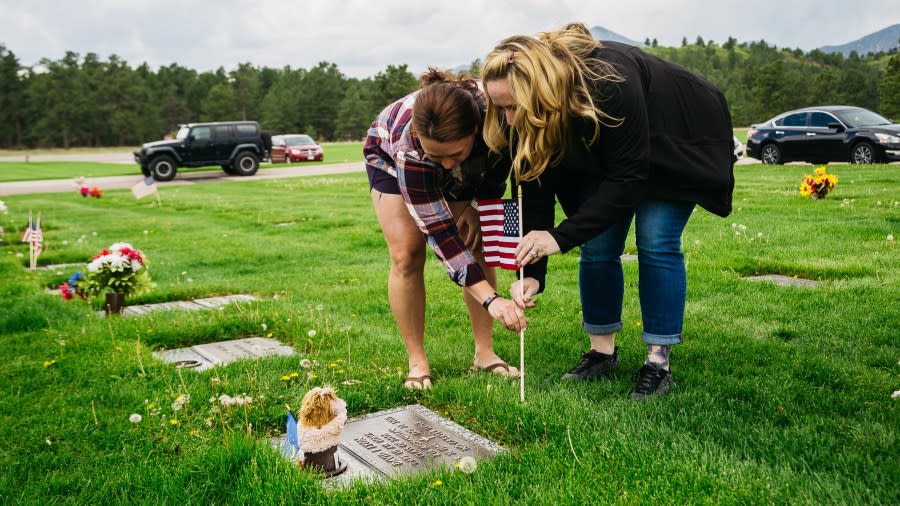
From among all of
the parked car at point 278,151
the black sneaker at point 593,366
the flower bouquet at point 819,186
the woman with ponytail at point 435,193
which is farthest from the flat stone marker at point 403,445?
the parked car at point 278,151

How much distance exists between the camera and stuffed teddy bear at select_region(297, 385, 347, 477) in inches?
93.9

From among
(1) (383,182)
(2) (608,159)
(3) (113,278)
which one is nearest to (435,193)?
(1) (383,182)

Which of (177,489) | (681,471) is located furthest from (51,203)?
(681,471)

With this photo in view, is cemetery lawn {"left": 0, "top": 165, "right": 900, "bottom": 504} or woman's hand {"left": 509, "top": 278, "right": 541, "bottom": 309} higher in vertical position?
woman's hand {"left": 509, "top": 278, "right": 541, "bottom": 309}

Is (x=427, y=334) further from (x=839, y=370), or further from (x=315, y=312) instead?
(x=839, y=370)

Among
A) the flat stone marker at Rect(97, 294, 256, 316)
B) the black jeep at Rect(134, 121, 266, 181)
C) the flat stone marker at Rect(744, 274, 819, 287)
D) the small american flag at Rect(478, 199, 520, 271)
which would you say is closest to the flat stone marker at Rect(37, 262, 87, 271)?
the flat stone marker at Rect(97, 294, 256, 316)

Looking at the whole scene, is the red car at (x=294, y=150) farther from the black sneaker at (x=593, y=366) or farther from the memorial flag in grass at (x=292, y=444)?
the memorial flag in grass at (x=292, y=444)

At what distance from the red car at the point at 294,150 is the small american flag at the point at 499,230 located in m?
31.3

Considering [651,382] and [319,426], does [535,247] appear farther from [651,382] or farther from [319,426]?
[319,426]

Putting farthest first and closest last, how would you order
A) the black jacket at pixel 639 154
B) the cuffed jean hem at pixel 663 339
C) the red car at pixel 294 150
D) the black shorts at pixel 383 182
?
the red car at pixel 294 150, the black shorts at pixel 383 182, the cuffed jean hem at pixel 663 339, the black jacket at pixel 639 154

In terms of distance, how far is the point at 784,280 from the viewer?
514 centimetres

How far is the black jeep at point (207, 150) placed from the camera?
2338 cm

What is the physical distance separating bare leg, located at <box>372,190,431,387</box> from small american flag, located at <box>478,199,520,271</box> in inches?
12.1

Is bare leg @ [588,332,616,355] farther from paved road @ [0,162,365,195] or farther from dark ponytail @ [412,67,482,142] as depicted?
paved road @ [0,162,365,195]
